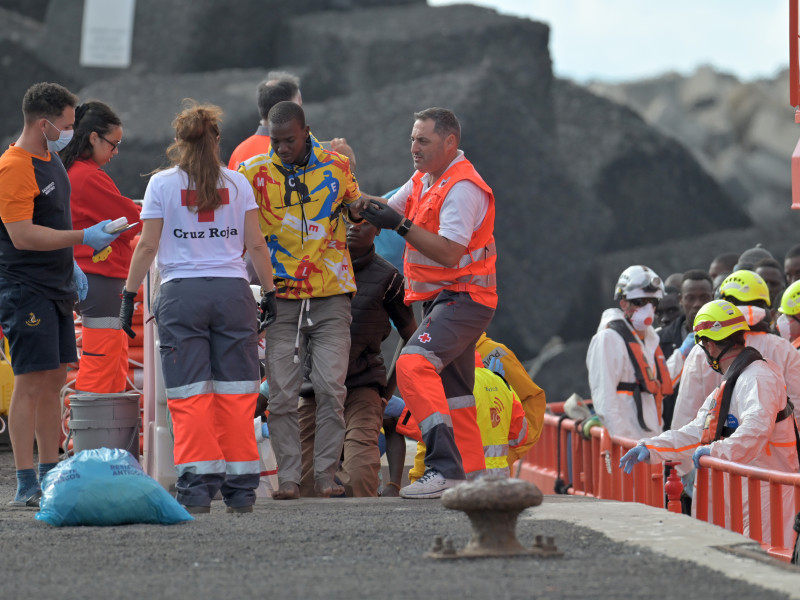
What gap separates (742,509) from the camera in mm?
6777

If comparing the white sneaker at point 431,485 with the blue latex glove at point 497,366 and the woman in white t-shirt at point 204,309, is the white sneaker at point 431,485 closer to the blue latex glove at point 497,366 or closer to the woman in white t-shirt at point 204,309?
the woman in white t-shirt at point 204,309

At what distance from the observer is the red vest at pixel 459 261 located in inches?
274

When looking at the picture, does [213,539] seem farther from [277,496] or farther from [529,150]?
[529,150]

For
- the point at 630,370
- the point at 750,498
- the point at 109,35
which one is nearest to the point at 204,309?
the point at 750,498

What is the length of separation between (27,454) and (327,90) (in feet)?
72.2

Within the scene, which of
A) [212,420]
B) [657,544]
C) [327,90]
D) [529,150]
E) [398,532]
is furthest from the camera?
[327,90]

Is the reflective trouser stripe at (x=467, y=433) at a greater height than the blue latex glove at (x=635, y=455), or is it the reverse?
the reflective trouser stripe at (x=467, y=433)

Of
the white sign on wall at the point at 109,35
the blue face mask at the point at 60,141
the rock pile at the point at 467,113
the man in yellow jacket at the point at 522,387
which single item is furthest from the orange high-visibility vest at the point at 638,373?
the white sign on wall at the point at 109,35

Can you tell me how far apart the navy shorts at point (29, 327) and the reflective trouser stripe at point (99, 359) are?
89 centimetres

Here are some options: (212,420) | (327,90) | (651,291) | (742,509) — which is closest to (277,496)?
(212,420)

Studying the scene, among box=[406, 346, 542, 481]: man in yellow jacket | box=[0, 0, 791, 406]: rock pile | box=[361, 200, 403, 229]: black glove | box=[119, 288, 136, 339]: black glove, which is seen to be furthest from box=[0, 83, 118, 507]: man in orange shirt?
box=[0, 0, 791, 406]: rock pile

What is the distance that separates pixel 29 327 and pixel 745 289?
4.42 metres

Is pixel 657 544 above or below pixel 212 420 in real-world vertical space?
below

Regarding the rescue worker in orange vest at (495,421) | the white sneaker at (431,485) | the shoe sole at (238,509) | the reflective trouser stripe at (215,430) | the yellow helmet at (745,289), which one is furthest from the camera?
the yellow helmet at (745,289)
